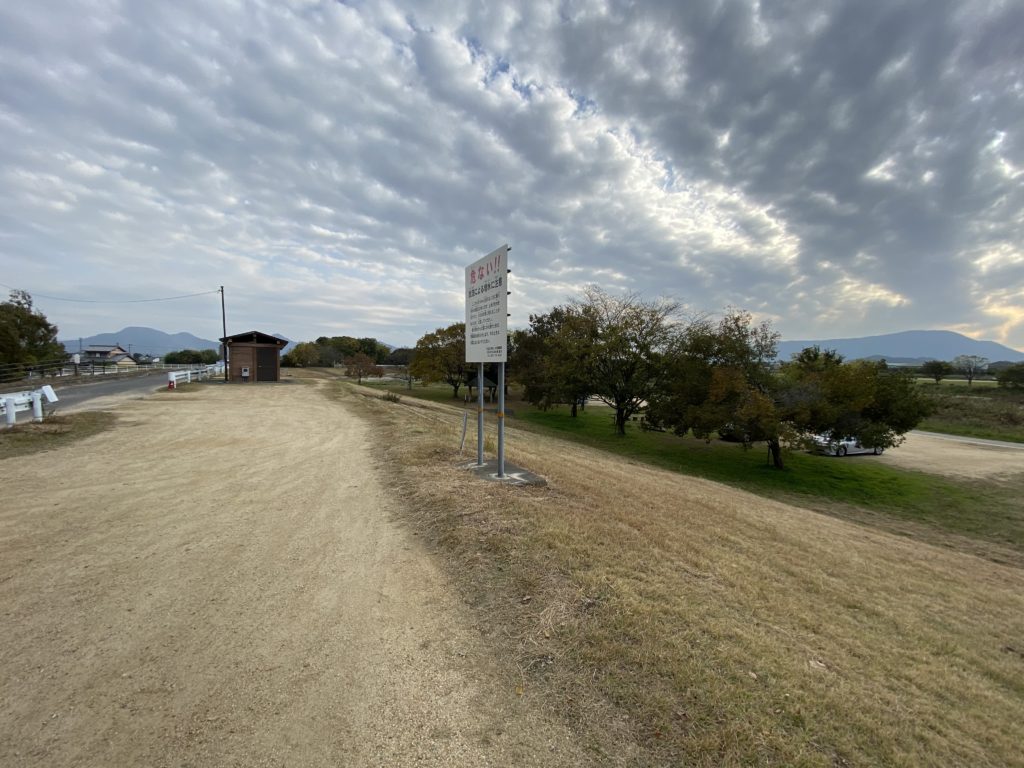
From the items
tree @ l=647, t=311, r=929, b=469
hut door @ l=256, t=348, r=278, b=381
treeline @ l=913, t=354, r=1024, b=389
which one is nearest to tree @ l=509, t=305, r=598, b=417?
tree @ l=647, t=311, r=929, b=469

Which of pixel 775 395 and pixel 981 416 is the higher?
Result: pixel 775 395

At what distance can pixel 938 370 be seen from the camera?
62.9 m

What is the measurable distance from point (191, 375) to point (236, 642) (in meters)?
36.8

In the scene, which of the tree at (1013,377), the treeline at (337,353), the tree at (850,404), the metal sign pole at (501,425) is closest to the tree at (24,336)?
the treeline at (337,353)

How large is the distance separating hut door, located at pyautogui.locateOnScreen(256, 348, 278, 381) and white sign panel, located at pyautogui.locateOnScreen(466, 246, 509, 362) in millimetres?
31013

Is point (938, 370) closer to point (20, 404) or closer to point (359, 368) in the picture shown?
point (359, 368)

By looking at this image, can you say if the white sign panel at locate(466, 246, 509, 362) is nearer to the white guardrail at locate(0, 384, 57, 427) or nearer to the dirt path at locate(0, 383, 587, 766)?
the dirt path at locate(0, 383, 587, 766)

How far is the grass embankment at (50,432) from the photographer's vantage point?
8.48 metres

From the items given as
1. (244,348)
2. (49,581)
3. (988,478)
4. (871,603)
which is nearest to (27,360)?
(244,348)

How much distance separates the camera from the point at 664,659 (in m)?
2.67

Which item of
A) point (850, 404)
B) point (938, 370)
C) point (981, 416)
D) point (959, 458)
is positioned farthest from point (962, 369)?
point (850, 404)

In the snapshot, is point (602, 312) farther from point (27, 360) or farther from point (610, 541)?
point (27, 360)

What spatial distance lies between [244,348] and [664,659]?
37.1m

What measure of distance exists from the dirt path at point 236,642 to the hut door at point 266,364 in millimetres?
29634
